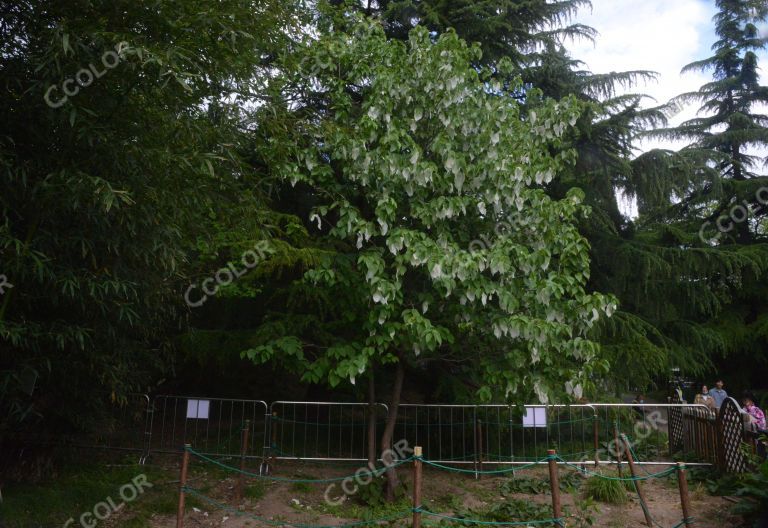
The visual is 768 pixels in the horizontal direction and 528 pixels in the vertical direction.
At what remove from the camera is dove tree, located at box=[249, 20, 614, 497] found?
261 inches

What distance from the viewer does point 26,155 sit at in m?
5.46

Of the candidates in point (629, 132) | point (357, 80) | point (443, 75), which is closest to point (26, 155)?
point (357, 80)

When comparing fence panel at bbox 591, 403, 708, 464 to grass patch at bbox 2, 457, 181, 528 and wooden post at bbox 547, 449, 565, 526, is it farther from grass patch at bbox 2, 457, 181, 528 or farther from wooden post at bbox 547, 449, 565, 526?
grass patch at bbox 2, 457, 181, 528

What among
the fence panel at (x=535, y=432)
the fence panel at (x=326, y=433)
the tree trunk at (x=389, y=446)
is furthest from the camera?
the fence panel at (x=326, y=433)

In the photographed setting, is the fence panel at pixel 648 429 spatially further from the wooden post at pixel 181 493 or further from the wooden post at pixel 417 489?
the wooden post at pixel 181 493

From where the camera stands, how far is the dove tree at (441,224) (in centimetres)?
662

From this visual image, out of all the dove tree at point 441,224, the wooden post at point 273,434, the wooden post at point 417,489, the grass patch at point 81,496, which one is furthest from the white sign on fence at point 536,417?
the grass patch at point 81,496

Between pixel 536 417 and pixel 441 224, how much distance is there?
385 centimetres

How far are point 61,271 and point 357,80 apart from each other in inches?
168

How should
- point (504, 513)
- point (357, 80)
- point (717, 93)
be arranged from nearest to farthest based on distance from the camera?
point (504, 513) → point (357, 80) → point (717, 93)

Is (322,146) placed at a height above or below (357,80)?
below

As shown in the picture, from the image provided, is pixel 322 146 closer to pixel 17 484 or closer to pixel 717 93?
pixel 17 484

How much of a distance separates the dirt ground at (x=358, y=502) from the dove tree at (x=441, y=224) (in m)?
1.16

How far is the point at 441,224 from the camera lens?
721 cm
